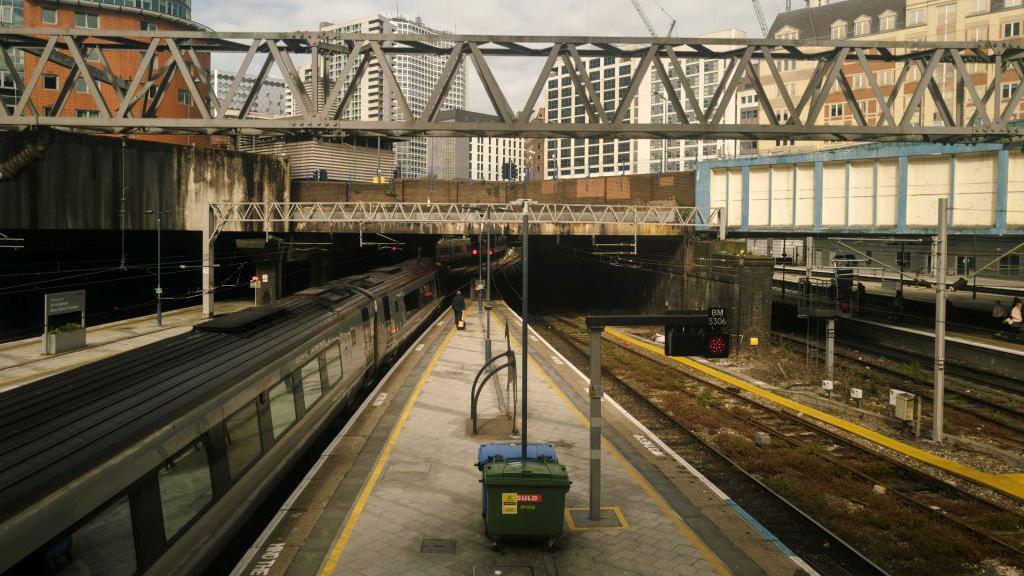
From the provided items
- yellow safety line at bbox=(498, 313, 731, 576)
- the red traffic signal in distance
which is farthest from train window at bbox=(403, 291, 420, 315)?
the red traffic signal in distance

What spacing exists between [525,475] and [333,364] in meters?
7.57

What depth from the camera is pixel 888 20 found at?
278ft

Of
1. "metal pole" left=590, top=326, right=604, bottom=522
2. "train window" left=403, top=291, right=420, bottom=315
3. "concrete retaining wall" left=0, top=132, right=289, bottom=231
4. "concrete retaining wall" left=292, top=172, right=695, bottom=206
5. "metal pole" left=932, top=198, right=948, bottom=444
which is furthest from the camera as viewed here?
"concrete retaining wall" left=292, top=172, right=695, bottom=206

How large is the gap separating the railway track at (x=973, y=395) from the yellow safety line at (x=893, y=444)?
2.95m

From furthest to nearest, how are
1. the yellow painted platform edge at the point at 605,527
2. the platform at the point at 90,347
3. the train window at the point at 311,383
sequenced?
1. the platform at the point at 90,347
2. the train window at the point at 311,383
3. the yellow painted platform edge at the point at 605,527

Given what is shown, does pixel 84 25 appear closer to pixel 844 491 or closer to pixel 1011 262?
pixel 844 491

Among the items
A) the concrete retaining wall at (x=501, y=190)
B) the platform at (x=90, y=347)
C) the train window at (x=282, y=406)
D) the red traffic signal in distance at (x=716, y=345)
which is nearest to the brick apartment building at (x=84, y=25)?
the concrete retaining wall at (x=501, y=190)

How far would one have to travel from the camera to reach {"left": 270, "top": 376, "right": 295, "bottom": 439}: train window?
41.2 feet

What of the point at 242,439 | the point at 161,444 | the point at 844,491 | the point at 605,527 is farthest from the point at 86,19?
the point at 844,491

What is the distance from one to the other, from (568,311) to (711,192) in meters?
18.5

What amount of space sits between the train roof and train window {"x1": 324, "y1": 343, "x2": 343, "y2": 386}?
1283mm

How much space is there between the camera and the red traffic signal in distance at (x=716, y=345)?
12280 mm

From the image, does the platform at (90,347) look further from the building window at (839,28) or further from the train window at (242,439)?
the building window at (839,28)

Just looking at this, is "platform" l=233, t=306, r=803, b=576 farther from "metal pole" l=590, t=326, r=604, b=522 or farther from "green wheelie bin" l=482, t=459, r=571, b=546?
"metal pole" l=590, t=326, r=604, b=522
